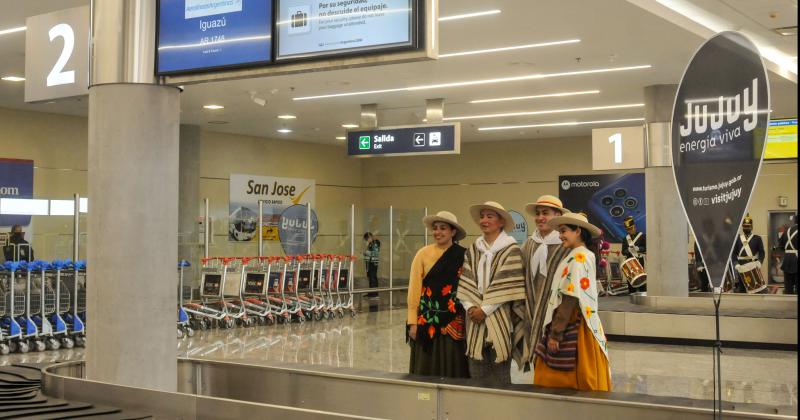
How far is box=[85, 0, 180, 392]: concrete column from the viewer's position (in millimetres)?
5391

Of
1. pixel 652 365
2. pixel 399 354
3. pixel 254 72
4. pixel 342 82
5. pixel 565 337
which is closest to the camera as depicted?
pixel 254 72

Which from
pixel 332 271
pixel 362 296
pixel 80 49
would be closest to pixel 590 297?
pixel 80 49

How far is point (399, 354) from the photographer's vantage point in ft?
35.4

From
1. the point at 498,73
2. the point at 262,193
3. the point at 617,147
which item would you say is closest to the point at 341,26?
the point at 498,73

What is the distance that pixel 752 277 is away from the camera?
53.7 feet

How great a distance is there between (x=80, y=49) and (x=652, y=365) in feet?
22.2

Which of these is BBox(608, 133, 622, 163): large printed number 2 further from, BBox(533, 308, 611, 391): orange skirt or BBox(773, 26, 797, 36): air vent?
BBox(533, 308, 611, 391): orange skirt

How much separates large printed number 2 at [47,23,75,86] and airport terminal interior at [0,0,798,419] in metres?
0.02

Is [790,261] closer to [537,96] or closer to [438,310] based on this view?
[537,96]

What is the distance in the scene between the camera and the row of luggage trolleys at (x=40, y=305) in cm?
1093

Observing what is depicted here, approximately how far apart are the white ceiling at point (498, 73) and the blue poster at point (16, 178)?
1063mm

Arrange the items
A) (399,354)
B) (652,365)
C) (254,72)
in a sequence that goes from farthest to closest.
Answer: (399,354) → (652,365) → (254,72)

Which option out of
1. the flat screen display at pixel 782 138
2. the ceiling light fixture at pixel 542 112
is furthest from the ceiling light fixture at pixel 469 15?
the flat screen display at pixel 782 138

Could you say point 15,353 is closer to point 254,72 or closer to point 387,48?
point 254,72
